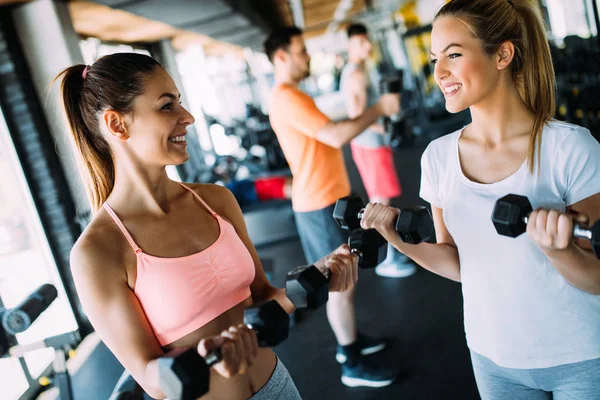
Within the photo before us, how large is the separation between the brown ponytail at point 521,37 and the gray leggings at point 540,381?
0.51m

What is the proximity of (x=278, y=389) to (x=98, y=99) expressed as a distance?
757 millimetres

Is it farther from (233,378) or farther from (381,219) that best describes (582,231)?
(233,378)

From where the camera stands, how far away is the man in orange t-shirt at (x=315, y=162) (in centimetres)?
211

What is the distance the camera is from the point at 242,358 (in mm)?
843

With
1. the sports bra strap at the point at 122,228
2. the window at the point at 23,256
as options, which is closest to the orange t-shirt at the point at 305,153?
the sports bra strap at the point at 122,228

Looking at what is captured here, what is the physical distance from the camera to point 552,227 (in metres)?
0.78

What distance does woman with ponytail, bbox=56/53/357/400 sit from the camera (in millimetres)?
958

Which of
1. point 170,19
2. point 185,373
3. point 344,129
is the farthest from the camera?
point 170,19

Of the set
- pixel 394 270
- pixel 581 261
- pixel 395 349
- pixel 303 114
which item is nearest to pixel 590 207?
pixel 581 261

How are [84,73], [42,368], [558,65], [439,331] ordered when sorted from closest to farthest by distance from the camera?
[84,73] < [439,331] < [42,368] < [558,65]

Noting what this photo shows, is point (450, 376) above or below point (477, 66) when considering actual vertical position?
below

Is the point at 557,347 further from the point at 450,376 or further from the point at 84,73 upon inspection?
the point at 450,376

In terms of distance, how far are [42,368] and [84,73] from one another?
2.48 m

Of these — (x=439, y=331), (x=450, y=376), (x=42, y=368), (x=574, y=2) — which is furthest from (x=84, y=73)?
(x=574, y=2)
